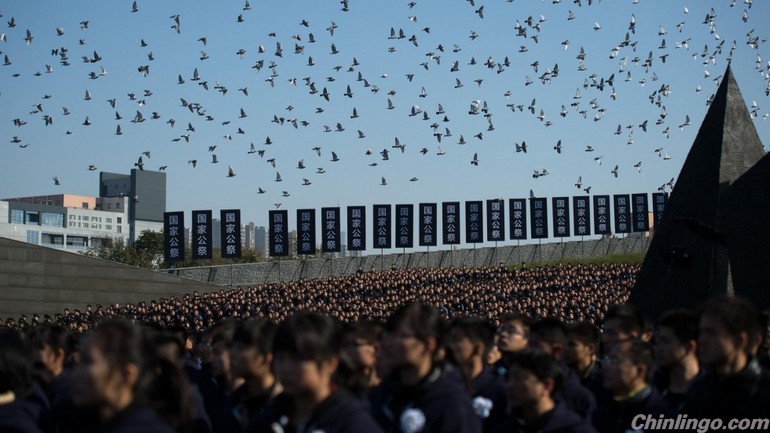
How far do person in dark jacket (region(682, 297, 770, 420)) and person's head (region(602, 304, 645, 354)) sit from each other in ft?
5.44

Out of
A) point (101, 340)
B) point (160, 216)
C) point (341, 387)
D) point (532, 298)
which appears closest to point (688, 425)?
point (341, 387)

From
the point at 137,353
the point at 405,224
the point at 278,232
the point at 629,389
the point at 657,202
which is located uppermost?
the point at 657,202

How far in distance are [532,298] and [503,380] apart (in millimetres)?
23904

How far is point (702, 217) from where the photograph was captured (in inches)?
906

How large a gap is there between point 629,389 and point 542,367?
31.7 inches

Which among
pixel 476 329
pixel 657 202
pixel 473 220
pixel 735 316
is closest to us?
pixel 735 316

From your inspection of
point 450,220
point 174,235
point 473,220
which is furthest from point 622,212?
point 174,235

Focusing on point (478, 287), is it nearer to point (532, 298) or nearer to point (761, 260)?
point (532, 298)

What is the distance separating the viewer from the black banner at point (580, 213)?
54.7m

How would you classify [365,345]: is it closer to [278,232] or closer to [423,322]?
[423,322]

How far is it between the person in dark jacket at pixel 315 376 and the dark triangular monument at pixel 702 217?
17309 millimetres

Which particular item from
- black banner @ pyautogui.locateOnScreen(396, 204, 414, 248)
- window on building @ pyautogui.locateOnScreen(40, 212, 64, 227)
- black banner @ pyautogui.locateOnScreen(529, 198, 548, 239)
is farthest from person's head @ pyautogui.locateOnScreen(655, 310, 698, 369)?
window on building @ pyautogui.locateOnScreen(40, 212, 64, 227)

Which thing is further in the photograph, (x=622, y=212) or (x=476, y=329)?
(x=622, y=212)

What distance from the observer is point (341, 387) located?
4.95m
